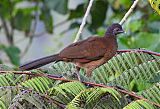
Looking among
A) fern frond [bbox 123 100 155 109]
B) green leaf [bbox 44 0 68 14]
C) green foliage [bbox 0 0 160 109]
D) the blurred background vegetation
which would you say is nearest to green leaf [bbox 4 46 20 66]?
the blurred background vegetation

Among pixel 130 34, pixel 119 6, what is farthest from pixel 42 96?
pixel 119 6

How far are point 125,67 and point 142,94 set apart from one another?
1.39 ft

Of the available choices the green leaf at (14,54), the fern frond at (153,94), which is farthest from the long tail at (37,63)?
the green leaf at (14,54)

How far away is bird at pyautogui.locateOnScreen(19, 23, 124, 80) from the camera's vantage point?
2.15 metres

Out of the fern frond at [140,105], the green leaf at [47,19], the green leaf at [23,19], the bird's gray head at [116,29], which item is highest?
the green leaf at [23,19]

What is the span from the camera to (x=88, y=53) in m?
2.20

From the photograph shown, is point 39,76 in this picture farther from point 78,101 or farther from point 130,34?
point 130,34

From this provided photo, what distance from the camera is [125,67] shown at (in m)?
2.34

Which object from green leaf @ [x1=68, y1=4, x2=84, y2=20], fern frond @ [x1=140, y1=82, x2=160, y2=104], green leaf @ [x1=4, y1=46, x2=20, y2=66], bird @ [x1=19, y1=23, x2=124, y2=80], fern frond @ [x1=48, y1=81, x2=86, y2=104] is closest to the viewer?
fern frond @ [x1=48, y1=81, x2=86, y2=104]

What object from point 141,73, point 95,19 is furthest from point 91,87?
point 95,19

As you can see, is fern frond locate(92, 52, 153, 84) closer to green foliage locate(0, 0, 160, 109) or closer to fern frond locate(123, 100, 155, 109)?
green foliage locate(0, 0, 160, 109)

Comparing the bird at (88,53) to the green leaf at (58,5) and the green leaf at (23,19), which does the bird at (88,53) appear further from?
the green leaf at (23,19)

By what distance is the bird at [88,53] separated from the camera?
7.07 feet

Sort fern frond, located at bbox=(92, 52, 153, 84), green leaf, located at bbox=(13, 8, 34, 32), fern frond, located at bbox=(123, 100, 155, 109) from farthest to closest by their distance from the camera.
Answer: green leaf, located at bbox=(13, 8, 34, 32)
fern frond, located at bbox=(92, 52, 153, 84)
fern frond, located at bbox=(123, 100, 155, 109)
